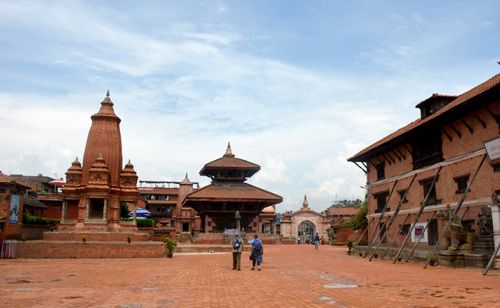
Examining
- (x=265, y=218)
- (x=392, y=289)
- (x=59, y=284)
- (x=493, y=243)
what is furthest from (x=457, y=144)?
(x=265, y=218)

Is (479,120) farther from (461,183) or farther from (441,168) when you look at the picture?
(441,168)

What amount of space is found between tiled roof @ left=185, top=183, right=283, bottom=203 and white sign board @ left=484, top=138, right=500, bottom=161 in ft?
90.9

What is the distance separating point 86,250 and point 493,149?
848 inches

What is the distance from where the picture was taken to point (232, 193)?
151ft

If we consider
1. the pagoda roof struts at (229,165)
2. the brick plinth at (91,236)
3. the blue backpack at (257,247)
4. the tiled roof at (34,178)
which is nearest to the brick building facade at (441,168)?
the blue backpack at (257,247)

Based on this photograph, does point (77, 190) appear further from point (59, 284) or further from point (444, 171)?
point (444, 171)

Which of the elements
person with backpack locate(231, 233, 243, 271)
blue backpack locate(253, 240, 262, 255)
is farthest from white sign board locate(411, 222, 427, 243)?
person with backpack locate(231, 233, 243, 271)

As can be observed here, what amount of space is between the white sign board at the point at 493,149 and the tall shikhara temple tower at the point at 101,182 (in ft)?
Answer: 74.4

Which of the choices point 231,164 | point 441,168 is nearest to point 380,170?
point 441,168

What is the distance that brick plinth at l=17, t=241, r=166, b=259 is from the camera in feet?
84.0

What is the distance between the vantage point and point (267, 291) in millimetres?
11406

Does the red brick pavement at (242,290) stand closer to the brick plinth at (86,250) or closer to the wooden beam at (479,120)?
the wooden beam at (479,120)

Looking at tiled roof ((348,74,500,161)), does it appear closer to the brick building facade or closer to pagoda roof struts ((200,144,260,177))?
the brick building facade

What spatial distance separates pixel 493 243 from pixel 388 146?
1137 cm
